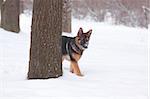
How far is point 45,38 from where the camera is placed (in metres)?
6.70

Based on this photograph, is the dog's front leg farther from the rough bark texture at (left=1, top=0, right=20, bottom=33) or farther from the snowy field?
the rough bark texture at (left=1, top=0, right=20, bottom=33)

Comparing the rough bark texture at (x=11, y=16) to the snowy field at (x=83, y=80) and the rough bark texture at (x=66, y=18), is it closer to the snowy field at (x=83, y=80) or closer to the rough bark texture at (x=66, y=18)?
the rough bark texture at (x=66, y=18)

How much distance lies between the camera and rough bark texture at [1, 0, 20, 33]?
1277 centimetres

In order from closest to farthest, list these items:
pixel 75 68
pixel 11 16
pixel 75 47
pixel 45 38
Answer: pixel 45 38
pixel 75 68
pixel 75 47
pixel 11 16

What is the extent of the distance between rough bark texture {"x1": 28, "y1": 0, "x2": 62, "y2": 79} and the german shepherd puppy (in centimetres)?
91

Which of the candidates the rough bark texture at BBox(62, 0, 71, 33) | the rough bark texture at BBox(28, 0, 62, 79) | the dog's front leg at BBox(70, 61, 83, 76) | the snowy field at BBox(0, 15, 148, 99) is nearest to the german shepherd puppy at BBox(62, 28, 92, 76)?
the dog's front leg at BBox(70, 61, 83, 76)

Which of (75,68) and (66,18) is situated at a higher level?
(66,18)

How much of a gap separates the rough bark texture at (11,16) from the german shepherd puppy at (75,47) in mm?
5249

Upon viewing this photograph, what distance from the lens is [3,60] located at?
8.46m

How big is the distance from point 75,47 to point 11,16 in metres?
5.51

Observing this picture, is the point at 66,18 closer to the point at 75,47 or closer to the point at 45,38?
the point at 75,47

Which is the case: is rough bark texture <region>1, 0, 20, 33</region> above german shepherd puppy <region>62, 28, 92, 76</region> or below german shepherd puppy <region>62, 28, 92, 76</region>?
above

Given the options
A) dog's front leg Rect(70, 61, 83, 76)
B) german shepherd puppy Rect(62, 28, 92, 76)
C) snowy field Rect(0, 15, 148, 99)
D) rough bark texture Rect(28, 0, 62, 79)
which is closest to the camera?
snowy field Rect(0, 15, 148, 99)

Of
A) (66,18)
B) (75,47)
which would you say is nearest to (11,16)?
(66,18)
